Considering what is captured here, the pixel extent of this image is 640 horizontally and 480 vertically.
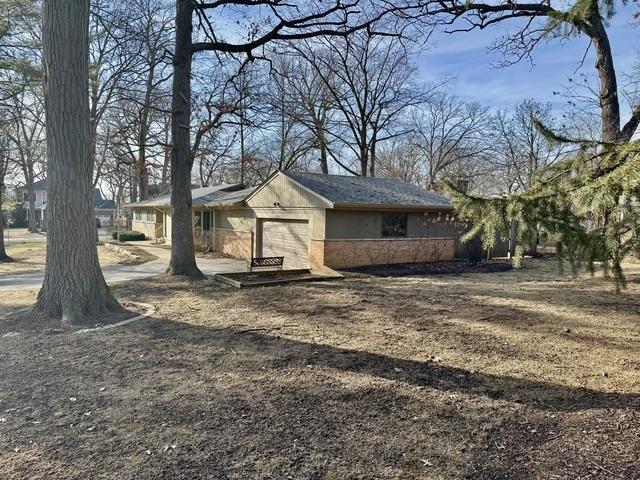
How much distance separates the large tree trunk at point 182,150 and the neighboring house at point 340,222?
4.37 m

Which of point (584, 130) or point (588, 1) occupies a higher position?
point (584, 130)

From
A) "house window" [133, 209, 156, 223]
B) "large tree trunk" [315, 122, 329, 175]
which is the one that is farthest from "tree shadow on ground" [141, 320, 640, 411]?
"house window" [133, 209, 156, 223]

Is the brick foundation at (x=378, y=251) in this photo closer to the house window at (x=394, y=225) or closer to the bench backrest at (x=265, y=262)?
the house window at (x=394, y=225)

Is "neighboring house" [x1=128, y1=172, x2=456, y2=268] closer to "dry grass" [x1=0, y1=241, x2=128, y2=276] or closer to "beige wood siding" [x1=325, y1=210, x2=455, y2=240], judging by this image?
"beige wood siding" [x1=325, y1=210, x2=455, y2=240]

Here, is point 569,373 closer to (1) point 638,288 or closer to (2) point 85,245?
(2) point 85,245

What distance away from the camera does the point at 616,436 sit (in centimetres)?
332

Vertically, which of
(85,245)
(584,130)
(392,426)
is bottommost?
(392,426)

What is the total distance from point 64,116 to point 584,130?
97.5 feet

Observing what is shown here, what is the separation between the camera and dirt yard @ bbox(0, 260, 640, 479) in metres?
2.96

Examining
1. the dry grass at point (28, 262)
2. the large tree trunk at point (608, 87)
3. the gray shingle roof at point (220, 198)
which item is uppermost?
the large tree trunk at point (608, 87)

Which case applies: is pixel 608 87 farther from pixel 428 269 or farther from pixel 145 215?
pixel 145 215

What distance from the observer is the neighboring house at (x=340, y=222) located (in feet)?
48.3

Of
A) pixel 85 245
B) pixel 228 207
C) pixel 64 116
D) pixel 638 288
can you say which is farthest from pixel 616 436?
pixel 228 207

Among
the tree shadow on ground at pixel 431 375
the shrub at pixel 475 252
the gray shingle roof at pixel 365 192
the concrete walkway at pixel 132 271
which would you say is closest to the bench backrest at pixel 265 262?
the concrete walkway at pixel 132 271
